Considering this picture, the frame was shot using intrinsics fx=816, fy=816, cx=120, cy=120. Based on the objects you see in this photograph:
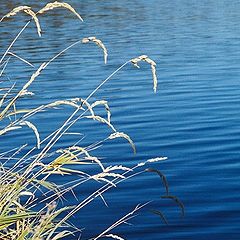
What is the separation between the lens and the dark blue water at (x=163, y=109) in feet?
31.7

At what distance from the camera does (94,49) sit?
31703mm

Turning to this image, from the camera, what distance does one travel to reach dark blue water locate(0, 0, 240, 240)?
9.66 m

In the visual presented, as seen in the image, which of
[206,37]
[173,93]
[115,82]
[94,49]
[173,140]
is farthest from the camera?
[206,37]

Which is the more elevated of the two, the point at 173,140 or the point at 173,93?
the point at 173,140

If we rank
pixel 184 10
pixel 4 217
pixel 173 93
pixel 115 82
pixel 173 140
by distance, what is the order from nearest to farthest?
pixel 4 217
pixel 173 140
pixel 173 93
pixel 115 82
pixel 184 10

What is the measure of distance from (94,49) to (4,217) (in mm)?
27165

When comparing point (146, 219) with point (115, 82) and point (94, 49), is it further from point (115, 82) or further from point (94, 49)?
point (94, 49)

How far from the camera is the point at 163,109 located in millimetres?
17688

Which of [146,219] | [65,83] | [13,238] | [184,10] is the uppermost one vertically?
[13,238]

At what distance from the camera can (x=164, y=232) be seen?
353 inches

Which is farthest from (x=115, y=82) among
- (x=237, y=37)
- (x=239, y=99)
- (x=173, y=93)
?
(x=237, y=37)

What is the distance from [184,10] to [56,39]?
16560 mm

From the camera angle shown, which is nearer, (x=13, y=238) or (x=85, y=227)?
(x=13, y=238)

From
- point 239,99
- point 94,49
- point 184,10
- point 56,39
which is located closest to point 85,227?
point 239,99
